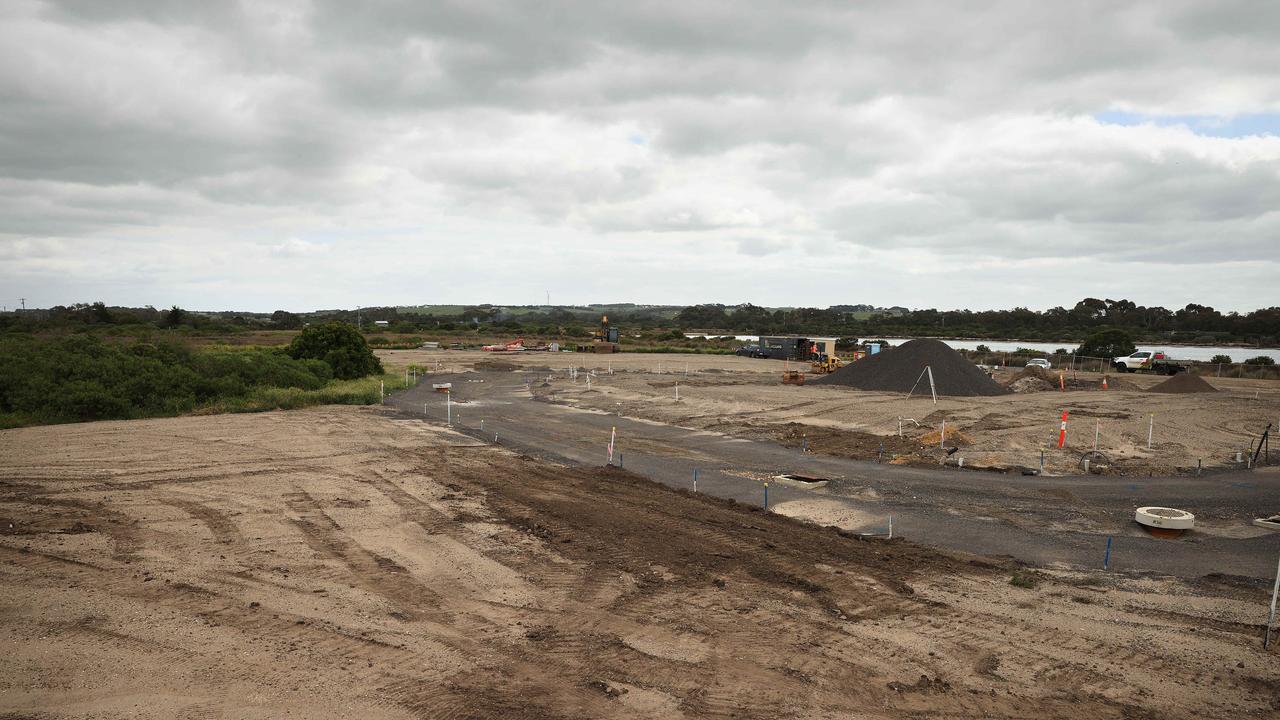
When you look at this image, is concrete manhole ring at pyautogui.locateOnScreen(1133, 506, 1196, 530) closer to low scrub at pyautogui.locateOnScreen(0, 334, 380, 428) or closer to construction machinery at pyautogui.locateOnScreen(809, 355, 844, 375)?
low scrub at pyautogui.locateOnScreen(0, 334, 380, 428)

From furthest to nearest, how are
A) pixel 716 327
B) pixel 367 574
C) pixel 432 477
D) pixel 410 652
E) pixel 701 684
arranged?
pixel 716 327
pixel 432 477
pixel 367 574
pixel 410 652
pixel 701 684

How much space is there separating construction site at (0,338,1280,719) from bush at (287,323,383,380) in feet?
63.5

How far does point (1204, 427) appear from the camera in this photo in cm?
2611

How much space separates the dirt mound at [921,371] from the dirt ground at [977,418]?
1.33 m

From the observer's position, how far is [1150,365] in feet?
187

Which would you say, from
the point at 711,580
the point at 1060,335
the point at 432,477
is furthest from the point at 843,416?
the point at 1060,335

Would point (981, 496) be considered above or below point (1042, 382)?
below

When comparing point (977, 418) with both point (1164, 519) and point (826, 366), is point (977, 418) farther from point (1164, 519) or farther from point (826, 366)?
point (826, 366)

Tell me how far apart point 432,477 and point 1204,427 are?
2813 centimetres

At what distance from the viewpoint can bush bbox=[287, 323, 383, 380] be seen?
42.2 meters

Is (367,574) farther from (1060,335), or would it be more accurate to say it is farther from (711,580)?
(1060,335)

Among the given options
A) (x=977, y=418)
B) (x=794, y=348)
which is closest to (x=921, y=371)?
(x=977, y=418)

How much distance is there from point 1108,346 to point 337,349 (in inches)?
2820

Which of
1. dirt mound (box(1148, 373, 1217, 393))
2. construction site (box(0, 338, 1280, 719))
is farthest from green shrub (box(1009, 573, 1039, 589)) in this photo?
dirt mound (box(1148, 373, 1217, 393))
